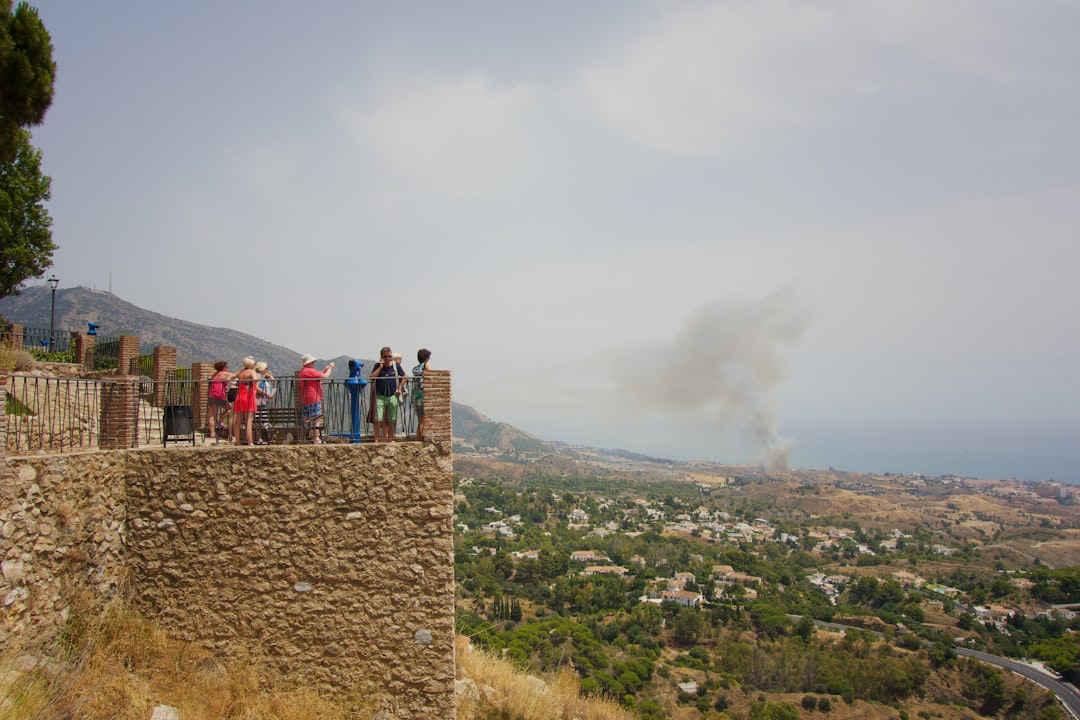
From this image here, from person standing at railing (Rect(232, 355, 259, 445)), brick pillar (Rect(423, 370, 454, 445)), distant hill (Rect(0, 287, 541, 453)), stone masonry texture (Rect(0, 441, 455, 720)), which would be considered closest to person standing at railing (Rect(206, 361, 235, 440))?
person standing at railing (Rect(232, 355, 259, 445))

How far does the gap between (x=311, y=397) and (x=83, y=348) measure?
491 inches

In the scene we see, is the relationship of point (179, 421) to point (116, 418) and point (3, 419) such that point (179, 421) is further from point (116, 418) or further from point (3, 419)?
point (3, 419)

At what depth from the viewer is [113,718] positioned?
205 inches

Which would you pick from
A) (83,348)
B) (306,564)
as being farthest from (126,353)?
(306,564)

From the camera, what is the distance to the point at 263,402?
8.01 meters

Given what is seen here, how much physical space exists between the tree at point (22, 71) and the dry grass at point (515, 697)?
11578 mm

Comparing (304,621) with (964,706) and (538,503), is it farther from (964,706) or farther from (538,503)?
(538,503)

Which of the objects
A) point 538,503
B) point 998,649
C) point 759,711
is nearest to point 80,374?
point 759,711

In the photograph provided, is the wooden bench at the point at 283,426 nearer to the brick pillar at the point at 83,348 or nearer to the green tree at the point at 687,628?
the brick pillar at the point at 83,348

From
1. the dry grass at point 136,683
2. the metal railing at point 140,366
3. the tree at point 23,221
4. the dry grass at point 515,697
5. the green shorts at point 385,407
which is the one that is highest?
the tree at point 23,221

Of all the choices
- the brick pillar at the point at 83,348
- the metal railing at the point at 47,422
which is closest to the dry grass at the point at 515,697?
the metal railing at the point at 47,422

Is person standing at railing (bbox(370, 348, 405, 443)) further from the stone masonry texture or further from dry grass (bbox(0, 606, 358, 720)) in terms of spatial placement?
dry grass (bbox(0, 606, 358, 720))

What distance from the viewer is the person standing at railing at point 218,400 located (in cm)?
823

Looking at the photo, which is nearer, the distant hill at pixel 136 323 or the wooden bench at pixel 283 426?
the wooden bench at pixel 283 426
